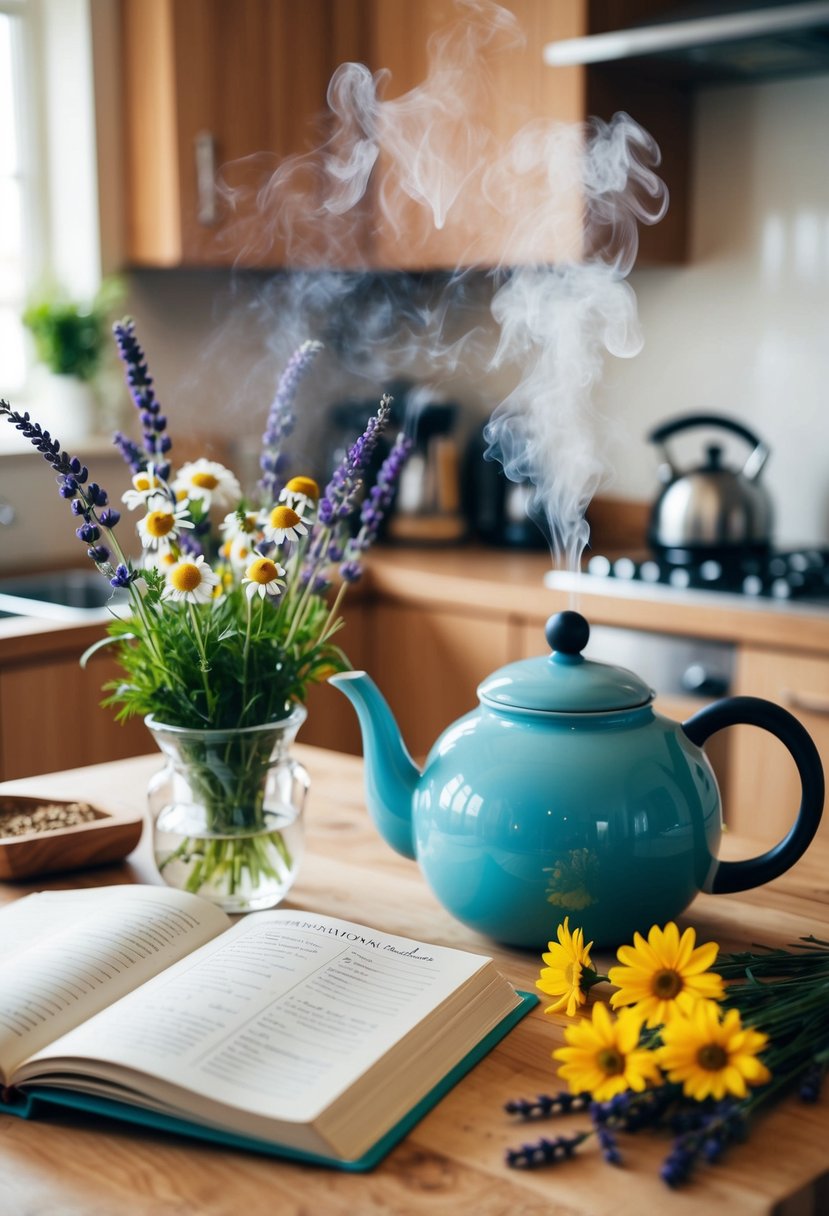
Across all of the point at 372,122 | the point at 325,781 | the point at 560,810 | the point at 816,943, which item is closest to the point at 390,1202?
the point at 560,810

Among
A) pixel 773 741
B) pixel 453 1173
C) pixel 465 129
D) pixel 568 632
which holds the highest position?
pixel 465 129

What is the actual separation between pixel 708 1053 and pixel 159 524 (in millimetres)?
580

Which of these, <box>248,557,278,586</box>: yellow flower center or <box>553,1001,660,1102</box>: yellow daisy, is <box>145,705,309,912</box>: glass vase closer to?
<box>248,557,278,586</box>: yellow flower center

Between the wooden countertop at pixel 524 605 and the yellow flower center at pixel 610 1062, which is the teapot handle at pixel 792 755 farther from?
the wooden countertop at pixel 524 605

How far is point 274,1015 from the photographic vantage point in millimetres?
893

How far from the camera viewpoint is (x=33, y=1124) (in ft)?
2.79

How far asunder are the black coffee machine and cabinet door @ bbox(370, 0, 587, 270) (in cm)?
49

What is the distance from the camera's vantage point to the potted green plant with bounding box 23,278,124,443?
2.96m

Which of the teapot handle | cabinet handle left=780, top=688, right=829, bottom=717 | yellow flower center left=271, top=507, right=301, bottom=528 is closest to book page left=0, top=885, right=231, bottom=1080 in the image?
yellow flower center left=271, top=507, right=301, bottom=528

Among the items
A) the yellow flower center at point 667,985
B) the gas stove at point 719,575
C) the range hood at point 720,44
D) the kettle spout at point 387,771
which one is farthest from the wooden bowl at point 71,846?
the range hood at point 720,44

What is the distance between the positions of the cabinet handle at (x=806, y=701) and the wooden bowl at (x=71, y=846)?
1.34 metres

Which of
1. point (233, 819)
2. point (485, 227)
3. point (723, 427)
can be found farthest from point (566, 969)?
point (485, 227)

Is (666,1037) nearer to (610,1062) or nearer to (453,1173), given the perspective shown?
(610,1062)

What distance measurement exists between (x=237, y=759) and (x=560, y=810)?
0.29 meters
